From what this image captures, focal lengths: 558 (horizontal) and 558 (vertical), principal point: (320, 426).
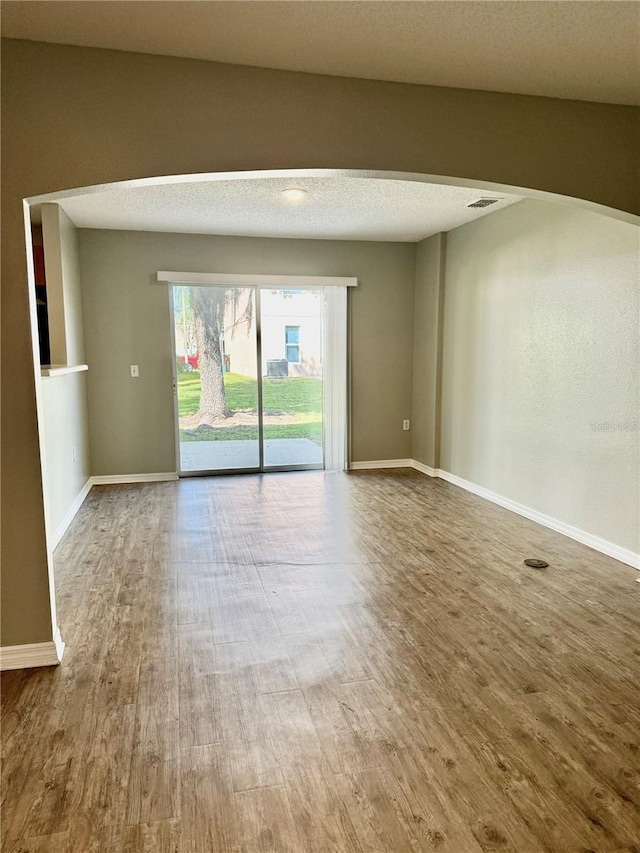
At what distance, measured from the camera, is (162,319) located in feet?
19.1

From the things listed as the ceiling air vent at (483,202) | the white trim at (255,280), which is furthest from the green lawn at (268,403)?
the ceiling air vent at (483,202)

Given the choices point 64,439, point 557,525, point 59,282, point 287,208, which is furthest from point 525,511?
point 59,282

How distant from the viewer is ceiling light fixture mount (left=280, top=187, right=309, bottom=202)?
160 inches

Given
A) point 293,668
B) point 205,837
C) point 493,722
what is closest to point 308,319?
point 293,668

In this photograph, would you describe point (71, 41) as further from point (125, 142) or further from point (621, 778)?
point (621, 778)

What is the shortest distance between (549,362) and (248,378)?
3.21 m

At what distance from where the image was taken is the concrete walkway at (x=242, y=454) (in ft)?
20.3

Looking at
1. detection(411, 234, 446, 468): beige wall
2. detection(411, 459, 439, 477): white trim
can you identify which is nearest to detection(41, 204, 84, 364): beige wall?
detection(411, 234, 446, 468): beige wall

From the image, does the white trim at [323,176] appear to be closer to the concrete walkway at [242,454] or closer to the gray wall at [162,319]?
the gray wall at [162,319]

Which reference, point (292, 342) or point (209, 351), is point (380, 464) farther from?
point (209, 351)

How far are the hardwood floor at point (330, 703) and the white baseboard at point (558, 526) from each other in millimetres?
111

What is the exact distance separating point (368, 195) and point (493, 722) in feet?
11.8

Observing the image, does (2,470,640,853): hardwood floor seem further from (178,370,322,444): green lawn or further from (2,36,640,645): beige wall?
(178,370,322,444): green lawn

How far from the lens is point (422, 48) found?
7.41 ft
